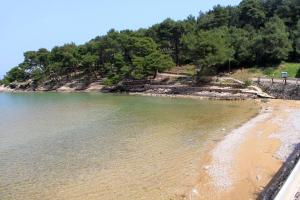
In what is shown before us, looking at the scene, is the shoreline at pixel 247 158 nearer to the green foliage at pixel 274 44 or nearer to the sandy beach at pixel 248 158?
the sandy beach at pixel 248 158

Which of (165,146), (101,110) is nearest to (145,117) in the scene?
(101,110)

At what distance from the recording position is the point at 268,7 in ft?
245

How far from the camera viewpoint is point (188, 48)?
6088 centimetres

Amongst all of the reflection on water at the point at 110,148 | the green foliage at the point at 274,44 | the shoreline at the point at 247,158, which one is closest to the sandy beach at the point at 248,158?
the shoreline at the point at 247,158

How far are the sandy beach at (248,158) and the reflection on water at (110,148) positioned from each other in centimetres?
114

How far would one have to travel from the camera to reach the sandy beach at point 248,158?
19.2 metres

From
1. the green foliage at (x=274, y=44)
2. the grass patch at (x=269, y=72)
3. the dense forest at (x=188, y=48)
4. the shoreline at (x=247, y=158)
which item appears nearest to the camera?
the shoreline at (x=247, y=158)

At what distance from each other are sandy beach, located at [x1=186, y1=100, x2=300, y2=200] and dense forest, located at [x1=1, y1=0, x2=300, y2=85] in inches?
985

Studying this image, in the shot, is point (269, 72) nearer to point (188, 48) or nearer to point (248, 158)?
point (188, 48)

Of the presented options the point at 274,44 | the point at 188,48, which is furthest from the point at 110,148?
the point at 274,44

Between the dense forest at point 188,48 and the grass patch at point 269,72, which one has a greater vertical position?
the dense forest at point 188,48

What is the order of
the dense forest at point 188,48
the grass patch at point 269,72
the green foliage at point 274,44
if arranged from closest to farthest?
the grass patch at point 269,72
the green foliage at point 274,44
the dense forest at point 188,48

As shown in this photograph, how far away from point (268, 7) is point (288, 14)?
6302 millimetres

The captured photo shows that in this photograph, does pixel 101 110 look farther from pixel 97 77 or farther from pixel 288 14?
pixel 288 14
